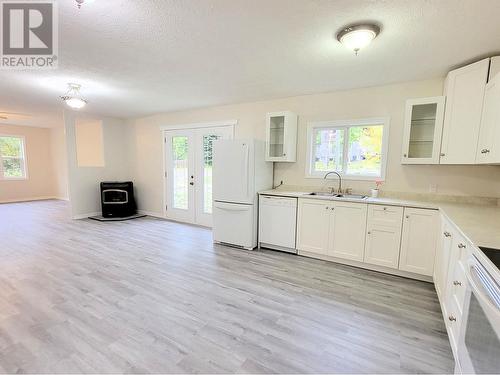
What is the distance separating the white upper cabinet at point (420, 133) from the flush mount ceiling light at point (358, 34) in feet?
4.50

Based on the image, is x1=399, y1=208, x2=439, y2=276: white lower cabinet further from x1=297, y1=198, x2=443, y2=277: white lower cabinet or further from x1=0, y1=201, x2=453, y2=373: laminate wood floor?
x1=0, y1=201, x2=453, y2=373: laminate wood floor

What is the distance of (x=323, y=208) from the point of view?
3.33m

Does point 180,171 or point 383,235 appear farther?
point 180,171

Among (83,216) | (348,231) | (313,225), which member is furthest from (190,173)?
(348,231)

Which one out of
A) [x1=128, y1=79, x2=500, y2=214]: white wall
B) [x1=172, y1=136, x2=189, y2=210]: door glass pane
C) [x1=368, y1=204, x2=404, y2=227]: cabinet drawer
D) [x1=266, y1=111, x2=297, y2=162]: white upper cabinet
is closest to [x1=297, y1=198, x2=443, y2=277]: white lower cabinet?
[x1=368, y1=204, x2=404, y2=227]: cabinet drawer

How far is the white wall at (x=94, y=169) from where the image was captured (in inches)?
215

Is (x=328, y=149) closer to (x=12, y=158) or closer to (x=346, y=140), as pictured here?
(x=346, y=140)

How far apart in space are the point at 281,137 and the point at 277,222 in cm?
140

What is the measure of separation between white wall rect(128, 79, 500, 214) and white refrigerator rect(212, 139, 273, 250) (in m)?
0.69

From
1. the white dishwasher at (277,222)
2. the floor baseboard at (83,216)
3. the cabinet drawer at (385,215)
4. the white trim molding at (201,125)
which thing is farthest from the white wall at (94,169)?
the cabinet drawer at (385,215)

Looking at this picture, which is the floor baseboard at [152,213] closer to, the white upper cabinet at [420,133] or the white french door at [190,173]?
the white french door at [190,173]

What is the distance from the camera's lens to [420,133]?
3.09 m

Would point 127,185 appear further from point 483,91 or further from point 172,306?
point 483,91

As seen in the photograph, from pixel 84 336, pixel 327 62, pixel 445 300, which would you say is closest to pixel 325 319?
pixel 445 300
